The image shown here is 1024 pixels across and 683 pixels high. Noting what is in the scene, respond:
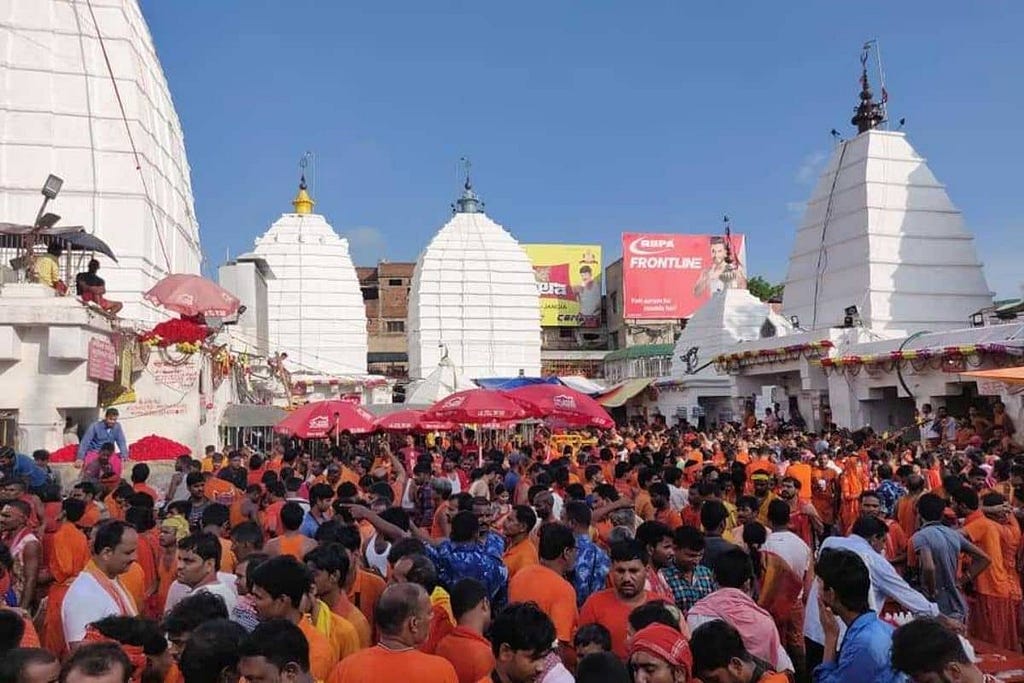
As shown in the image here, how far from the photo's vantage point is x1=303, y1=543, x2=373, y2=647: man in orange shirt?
4219 mm

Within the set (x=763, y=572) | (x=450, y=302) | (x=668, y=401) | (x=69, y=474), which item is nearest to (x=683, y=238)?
(x=450, y=302)

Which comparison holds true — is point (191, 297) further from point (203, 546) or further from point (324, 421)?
point (203, 546)

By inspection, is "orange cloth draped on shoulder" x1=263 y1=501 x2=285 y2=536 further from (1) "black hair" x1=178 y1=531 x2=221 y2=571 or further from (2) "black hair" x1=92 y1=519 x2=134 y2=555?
(2) "black hair" x1=92 y1=519 x2=134 y2=555

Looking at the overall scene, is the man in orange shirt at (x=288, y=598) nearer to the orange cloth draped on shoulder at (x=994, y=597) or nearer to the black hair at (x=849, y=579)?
the black hair at (x=849, y=579)

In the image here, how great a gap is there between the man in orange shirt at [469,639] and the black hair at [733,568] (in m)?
1.21

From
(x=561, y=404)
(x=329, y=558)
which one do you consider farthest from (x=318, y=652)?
(x=561, y=404)

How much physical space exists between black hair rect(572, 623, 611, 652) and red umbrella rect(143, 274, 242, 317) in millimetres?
15245

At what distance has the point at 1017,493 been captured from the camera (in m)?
7.91

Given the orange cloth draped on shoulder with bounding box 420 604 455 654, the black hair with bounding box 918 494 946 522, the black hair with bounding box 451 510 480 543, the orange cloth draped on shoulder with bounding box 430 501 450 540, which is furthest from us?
the orange cloth draped on shoulder with bounding box 430 501 450 540

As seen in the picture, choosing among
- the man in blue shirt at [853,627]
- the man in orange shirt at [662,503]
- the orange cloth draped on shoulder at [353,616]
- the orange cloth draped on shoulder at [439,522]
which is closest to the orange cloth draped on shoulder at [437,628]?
the orange cloth draped on shoulder at [353,616]

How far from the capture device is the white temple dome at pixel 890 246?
28.9 meters

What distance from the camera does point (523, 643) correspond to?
3162mm

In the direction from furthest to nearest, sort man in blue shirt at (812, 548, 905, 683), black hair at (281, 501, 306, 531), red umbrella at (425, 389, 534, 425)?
red umbrella at (425, 389, 534, 425), black hair at (281, 501, 306, 531), man in blue shirt at (812, 548, 905, 683)

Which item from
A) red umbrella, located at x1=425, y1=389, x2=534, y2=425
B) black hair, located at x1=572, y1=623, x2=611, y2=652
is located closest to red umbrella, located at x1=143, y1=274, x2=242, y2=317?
red umbrella, located at x1=425, y1=389, x2=534, y2=425
